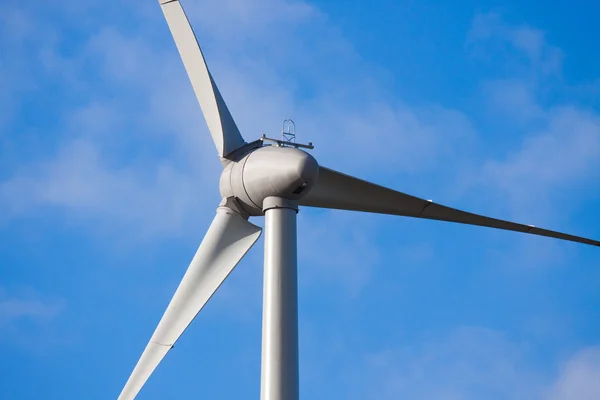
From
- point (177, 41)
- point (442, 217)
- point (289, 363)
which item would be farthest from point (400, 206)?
point (177, 41)

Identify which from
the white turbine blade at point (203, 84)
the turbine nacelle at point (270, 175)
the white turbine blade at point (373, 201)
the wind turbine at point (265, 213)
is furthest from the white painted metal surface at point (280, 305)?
the white turbine blade at point (203, 84)

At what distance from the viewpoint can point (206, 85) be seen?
22.3 metres

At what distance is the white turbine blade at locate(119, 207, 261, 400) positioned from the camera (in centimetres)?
2039

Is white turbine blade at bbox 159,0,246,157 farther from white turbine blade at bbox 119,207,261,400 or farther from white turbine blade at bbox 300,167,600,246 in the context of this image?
white turbine blade at bbox 300,167,600,246

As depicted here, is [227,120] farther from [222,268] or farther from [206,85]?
[222,268]

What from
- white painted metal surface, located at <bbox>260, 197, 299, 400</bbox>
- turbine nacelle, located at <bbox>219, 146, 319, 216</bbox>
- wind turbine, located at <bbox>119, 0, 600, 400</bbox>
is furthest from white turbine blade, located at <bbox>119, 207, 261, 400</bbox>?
white painted metal surface, located at <bbox>260, 197, 299, 400</bbox>

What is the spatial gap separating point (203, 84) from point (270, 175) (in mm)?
3462

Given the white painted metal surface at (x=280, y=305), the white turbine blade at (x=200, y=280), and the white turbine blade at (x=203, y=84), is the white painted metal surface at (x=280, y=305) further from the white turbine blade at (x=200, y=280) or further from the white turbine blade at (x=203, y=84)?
the white turbine blade at (x=203, y=84)

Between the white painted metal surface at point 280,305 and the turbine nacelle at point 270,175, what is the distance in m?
0.31

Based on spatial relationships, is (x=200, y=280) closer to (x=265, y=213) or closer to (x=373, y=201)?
(x=265, y=213)

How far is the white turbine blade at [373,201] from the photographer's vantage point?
22.1 metres

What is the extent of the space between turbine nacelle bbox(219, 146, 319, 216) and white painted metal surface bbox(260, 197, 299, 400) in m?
0.31

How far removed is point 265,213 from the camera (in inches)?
821

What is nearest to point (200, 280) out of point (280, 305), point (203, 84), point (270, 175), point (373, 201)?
point (280, 305)
